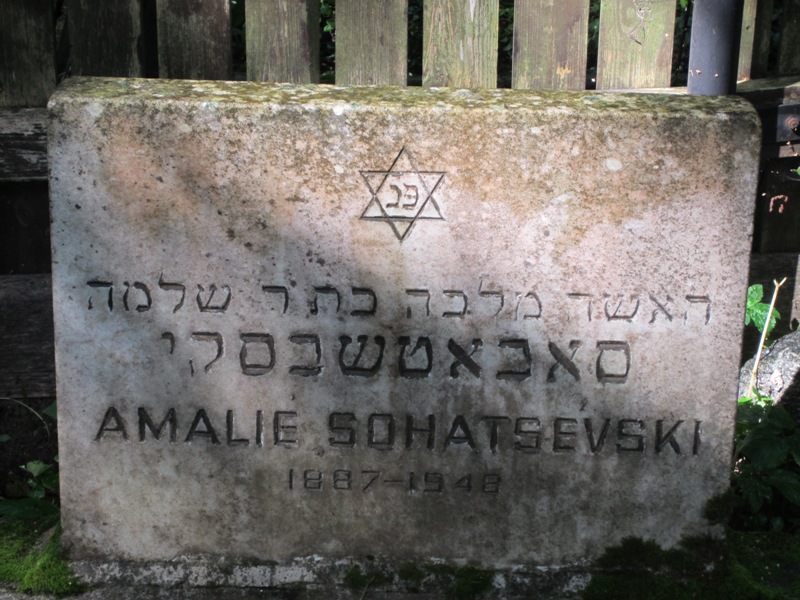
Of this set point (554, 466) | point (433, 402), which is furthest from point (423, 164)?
point (554, 466)

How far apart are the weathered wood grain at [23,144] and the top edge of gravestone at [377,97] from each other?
110 centimetres

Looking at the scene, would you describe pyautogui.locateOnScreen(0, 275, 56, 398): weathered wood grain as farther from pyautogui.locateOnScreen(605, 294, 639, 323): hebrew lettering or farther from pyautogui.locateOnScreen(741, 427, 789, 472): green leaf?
pyautogui.locateOnScreen(741, 427, 789, 472): green leaf

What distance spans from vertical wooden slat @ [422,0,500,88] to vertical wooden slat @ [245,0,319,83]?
0.38 meters

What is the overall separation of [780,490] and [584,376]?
3.31 feet

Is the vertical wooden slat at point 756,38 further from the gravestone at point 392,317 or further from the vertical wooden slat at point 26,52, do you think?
the vertical wooden slat at point 26,52

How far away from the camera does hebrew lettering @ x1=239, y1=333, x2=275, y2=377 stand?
217 cm

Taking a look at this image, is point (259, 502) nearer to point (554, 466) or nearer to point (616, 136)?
point (554, 466)

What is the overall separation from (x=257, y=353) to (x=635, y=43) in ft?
5.97

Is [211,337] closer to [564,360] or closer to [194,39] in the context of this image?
[564,360]

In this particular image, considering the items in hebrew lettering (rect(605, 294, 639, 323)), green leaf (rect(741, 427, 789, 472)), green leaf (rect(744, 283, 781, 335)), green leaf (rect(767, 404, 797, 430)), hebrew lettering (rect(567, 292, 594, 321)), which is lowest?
green leaf (rect(741, 427, 789, 472))

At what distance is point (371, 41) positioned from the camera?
306cm

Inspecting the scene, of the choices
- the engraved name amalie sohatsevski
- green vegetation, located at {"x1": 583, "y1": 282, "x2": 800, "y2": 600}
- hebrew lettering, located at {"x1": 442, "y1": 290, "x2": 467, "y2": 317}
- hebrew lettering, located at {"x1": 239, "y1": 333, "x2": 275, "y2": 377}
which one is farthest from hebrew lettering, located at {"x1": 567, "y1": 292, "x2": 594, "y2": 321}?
hebrew lettering, located at {"x1": 239, "y1": 333, "x2": 275, "y2": 377}

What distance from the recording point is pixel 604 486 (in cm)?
222

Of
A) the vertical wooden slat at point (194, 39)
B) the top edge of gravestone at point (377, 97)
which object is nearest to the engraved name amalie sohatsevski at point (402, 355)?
the top edge of gravestone at point (377, 97)
